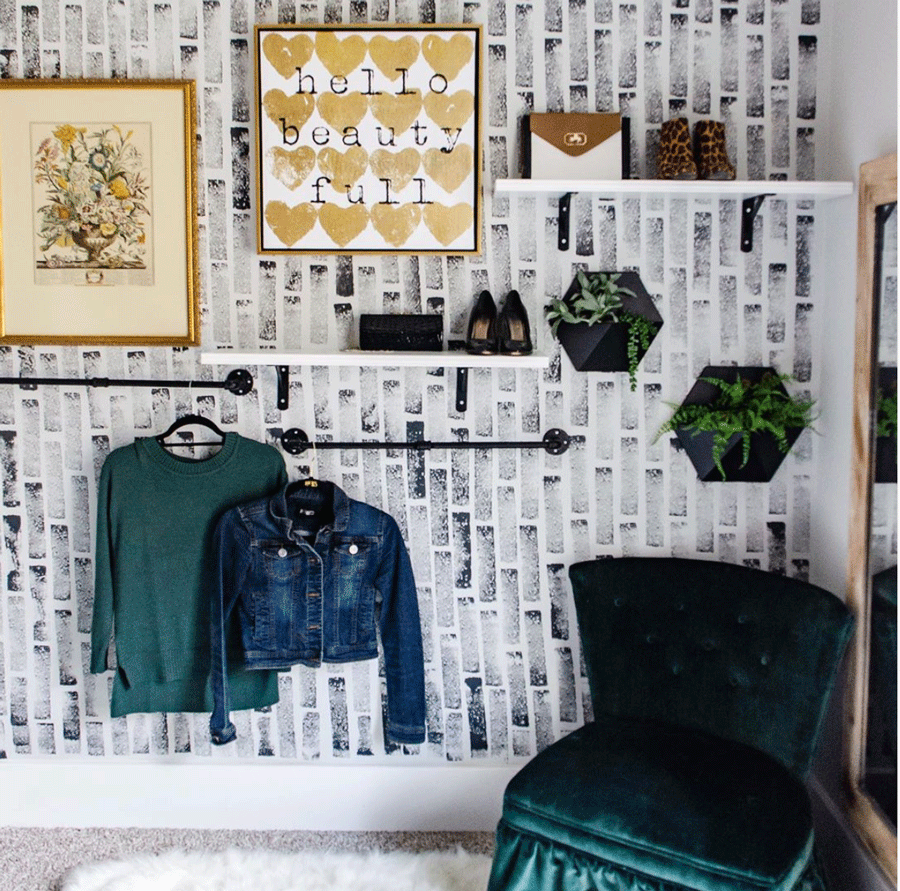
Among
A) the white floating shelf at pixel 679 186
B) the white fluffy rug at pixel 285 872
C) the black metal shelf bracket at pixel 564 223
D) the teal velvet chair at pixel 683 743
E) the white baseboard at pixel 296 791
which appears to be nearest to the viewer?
the teal velvet chair at pixel 683 743

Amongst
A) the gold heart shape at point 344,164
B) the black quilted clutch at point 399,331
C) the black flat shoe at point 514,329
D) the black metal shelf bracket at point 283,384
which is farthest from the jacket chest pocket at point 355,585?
the gold heart shape at point 344,164

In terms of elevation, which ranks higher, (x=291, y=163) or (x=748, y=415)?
(x=291, y=163)

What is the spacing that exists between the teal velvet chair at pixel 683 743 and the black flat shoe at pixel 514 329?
60 cm

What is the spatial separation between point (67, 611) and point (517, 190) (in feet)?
5.55

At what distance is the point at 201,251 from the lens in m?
2.55

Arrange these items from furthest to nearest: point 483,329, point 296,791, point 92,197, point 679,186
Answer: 1. point 296,791
2. point 92,197
3. point 483,329
4. point 679,186

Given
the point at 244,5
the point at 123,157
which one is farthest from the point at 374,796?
the point at 244,5

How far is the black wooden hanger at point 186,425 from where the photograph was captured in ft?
8.31

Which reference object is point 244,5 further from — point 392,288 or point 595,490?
point 595,490

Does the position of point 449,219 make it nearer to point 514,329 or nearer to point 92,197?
point 514,329

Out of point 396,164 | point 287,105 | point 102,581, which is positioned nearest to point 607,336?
point 396,164

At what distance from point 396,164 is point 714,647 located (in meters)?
1.48

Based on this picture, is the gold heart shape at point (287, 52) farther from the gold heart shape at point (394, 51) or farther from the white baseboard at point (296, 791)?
the white baseboard at point (296, 791)

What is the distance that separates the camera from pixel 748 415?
239 centimetres
